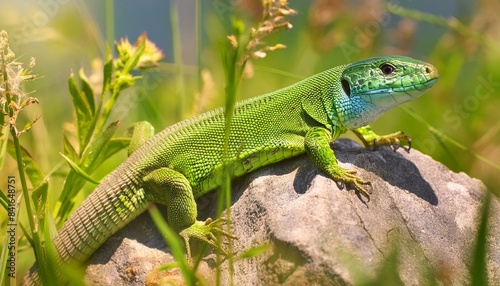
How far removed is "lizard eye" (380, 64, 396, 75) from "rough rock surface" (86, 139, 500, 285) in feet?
1.66

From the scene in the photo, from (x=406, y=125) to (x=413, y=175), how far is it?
1.68 metres

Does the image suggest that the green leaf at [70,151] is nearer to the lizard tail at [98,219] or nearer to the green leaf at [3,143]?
the lizard tail at [98,219]

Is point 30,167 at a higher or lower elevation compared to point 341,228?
higher

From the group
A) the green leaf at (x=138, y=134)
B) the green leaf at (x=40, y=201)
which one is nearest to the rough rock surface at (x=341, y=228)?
the green leaf at (x=138, y=134)

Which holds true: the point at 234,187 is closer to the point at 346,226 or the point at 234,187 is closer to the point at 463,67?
the point at 346,226

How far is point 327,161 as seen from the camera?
356 centimetres

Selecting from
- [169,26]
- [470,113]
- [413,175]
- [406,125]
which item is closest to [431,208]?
[413,175]

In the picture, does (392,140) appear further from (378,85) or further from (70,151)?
(70,151)

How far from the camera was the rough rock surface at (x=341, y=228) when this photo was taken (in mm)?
2990

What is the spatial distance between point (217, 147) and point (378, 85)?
102 cm

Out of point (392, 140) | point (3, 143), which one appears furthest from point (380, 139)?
point (3, 143)

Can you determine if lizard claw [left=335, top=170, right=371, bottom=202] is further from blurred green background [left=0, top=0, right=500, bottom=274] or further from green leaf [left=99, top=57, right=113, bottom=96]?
green leaf [left=99, top=57, right=113, bottom=96]

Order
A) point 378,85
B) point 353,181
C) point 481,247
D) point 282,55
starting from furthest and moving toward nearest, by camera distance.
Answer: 1. point 282,55
2. point 378,85
3. point 353,181
4. point 481,247

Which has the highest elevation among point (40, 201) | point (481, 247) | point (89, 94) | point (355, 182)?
point (89, 94)
